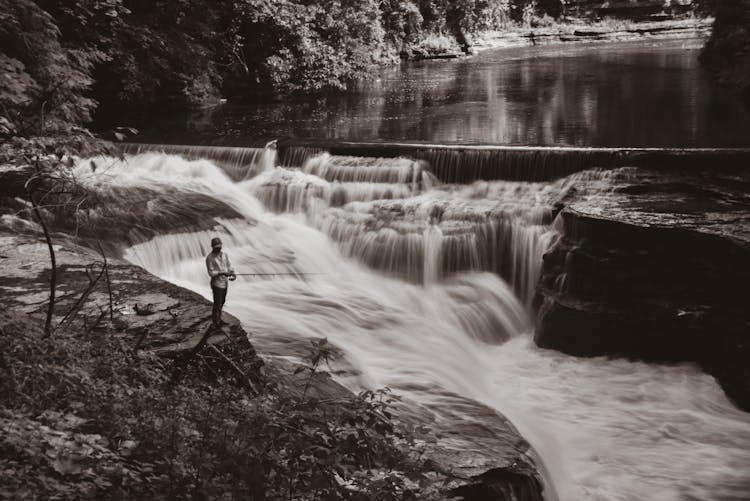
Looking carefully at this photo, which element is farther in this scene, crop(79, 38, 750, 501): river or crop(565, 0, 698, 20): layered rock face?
crop(565, 0, 698, 20): layered rock face

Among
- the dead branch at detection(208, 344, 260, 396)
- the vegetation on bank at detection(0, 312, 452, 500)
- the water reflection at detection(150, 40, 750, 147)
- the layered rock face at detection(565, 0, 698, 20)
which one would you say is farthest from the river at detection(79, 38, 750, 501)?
the layered rock face at detection(565, 0, 698, 20)

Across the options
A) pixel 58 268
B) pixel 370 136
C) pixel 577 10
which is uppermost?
pixel 577 10

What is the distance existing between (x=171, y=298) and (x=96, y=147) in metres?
1.54

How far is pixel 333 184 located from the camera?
1375 cm

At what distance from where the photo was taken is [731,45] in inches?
944

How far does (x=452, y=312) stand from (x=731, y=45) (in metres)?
18.1

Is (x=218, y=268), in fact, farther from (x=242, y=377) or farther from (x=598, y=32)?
(x=598, y=32)

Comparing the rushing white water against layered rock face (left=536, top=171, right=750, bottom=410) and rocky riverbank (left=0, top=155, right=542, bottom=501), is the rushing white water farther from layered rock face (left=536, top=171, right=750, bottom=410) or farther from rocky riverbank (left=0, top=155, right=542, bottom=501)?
rocky riverbank (left=0, top=155, right=542, bottom=501)

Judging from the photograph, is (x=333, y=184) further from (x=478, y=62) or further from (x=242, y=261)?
(x=478, y=62)

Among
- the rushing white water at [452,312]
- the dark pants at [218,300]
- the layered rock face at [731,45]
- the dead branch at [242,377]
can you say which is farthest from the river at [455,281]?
the layered rock face at [731,45]

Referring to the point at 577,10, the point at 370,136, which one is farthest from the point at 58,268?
the point at 577,10

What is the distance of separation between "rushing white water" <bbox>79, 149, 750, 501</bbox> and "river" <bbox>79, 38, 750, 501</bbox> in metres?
0.03

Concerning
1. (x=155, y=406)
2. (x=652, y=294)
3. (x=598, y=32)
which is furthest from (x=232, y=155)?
(x=598, y=32)

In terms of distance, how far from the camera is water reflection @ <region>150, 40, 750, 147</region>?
15.3 m
